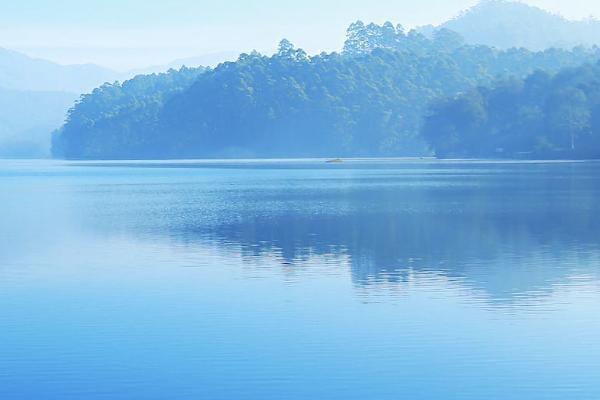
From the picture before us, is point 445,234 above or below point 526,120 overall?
below

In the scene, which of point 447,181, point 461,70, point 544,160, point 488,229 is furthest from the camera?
point 461,70

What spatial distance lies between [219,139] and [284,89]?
1596 cm

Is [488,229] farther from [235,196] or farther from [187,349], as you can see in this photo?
[235,196]

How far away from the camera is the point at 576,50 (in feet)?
624

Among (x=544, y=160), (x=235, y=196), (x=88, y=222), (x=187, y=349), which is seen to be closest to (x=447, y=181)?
(x=235, y=196)

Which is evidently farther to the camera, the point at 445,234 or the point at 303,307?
the point at 445,234

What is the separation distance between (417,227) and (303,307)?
1878 cm

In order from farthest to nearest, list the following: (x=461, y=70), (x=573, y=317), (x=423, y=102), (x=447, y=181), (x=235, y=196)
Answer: (x=461, y=70) → (x=423, y=102) → (x=447, y=181) → (x=235, y=196) → (x=573, y=317)

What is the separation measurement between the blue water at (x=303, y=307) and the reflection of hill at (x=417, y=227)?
0.53ft

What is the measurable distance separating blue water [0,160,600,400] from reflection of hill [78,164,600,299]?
162mm

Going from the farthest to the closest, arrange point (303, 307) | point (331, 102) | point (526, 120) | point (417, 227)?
point (331, 102) < point (526, 120) < point (417, 227) < point (303, 307)

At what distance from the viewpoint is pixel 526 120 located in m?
132

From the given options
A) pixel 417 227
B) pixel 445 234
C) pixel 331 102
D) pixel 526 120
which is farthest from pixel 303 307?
pixel 331 102

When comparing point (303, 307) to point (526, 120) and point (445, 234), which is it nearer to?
point (445, 234)
